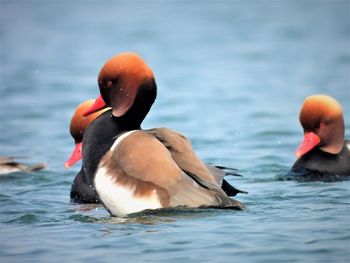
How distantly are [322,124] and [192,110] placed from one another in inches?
208

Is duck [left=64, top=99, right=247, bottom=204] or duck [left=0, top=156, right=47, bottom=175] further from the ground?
duck [left=64, top=99, right=247, bottom=204]

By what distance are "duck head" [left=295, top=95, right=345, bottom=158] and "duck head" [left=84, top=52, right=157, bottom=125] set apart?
7.99 feet

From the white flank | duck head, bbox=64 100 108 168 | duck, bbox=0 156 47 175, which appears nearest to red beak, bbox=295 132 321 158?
duck head, bbox=64 100 108 168

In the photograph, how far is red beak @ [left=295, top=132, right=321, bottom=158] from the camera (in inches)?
365

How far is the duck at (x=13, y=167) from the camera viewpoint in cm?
980

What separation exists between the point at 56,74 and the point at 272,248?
38.8ft

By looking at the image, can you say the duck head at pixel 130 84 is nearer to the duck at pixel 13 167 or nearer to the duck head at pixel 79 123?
the duck head at pixel 79 123

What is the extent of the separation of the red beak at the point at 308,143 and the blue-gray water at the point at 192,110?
37 centimetres

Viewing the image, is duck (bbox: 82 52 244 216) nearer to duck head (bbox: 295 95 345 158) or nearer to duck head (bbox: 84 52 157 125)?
duck head (bbox: 84 52 157 125)

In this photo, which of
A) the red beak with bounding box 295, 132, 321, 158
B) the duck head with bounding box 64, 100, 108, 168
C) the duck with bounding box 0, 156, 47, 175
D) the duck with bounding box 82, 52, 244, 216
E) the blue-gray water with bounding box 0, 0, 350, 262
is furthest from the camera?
the duck with bounding box 0, 156, 47, 175

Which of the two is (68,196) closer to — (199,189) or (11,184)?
(11,184)

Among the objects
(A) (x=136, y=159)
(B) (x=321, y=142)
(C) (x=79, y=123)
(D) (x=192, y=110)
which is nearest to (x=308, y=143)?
(B) (x=321, y=142)

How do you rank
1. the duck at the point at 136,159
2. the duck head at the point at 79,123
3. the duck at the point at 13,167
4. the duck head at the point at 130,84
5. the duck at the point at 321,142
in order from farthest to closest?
1. the duck at the point at 13,167
2. the duck at the point at 321,142
3. the duck head at the point at 79,123
4. the duck head at the point at 130,84
5. the duck at the point at 136,159

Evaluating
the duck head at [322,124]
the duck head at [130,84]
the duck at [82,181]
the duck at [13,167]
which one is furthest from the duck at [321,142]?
the duck at [13,167]
